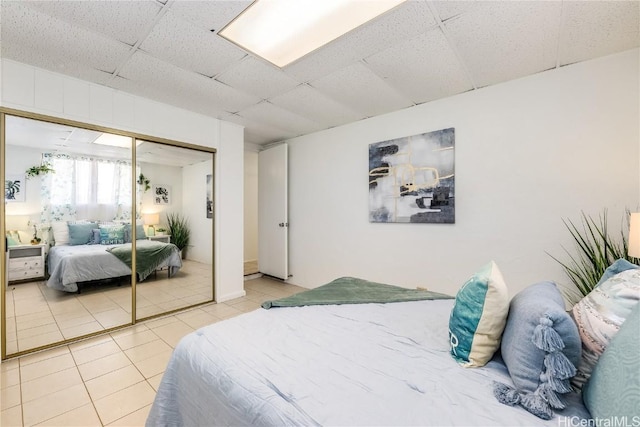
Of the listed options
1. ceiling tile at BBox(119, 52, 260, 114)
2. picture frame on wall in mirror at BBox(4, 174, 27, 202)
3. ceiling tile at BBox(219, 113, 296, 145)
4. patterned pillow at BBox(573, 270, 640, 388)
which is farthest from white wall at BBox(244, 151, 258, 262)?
patterned pillow at BBox(573, 270, 640, 388)

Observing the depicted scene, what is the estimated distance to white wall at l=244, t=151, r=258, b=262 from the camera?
6.43m

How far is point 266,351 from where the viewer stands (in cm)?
123

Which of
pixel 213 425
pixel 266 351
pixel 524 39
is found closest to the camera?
pixel 213 425

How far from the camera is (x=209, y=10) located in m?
1.69

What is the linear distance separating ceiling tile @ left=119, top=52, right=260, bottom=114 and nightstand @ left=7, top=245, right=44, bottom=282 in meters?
1.79

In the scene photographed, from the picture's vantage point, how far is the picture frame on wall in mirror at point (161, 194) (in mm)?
3168

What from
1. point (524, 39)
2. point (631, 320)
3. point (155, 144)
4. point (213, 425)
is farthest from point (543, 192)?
point (155, 144)

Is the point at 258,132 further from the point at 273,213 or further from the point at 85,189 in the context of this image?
the point at 85,189

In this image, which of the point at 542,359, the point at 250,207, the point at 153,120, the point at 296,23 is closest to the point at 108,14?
the point at 296,23

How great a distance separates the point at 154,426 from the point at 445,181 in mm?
3100

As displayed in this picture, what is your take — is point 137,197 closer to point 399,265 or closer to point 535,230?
point 399,265

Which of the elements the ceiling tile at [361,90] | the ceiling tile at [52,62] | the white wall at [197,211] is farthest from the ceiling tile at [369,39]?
the white wall at [197,211]

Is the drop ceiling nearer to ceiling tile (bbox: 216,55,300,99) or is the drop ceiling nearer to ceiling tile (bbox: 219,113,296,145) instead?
ceiling tile (bbox: 216,55,300,99)

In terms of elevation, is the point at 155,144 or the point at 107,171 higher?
the point at 155,144
